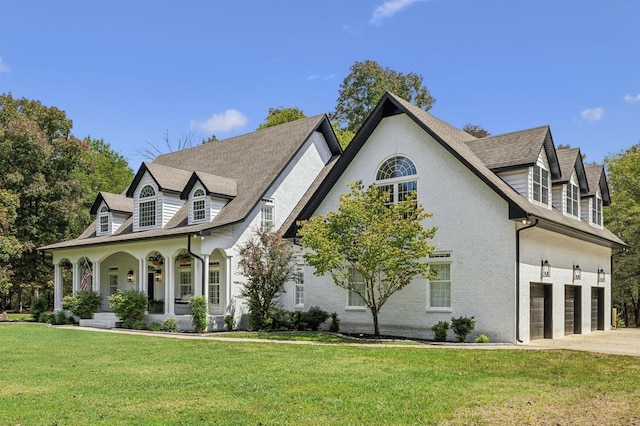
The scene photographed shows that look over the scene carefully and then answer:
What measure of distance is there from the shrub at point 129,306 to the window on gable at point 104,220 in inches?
240

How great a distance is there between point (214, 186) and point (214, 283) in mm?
4384

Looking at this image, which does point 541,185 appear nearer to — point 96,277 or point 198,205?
point 198,205

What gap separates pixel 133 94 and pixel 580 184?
21.1m

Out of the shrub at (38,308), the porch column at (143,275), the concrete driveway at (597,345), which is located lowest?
the shrub at (38,308)

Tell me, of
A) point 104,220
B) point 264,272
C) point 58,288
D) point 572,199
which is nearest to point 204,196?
point 264,272

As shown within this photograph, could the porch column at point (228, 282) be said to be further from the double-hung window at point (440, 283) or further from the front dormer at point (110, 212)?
the double-hung window at point (440, 283)

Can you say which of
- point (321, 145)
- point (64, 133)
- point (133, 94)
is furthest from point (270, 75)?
point (64, 133)

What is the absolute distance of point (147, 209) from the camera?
28.3 meters

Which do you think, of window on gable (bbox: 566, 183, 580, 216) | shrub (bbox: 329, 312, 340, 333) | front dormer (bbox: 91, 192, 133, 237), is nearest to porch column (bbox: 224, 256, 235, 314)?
shrub (bbox: 329, 312, 340, 333)

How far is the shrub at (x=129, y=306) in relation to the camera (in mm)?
25469

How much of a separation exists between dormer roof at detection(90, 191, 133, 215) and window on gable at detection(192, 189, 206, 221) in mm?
6227

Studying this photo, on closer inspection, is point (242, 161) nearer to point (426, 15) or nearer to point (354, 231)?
point (354, 231)

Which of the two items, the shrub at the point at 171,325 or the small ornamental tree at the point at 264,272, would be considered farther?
the shrub at the point at 171,325

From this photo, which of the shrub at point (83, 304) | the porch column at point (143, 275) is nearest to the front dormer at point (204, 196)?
the porch column at point (143, 275)
